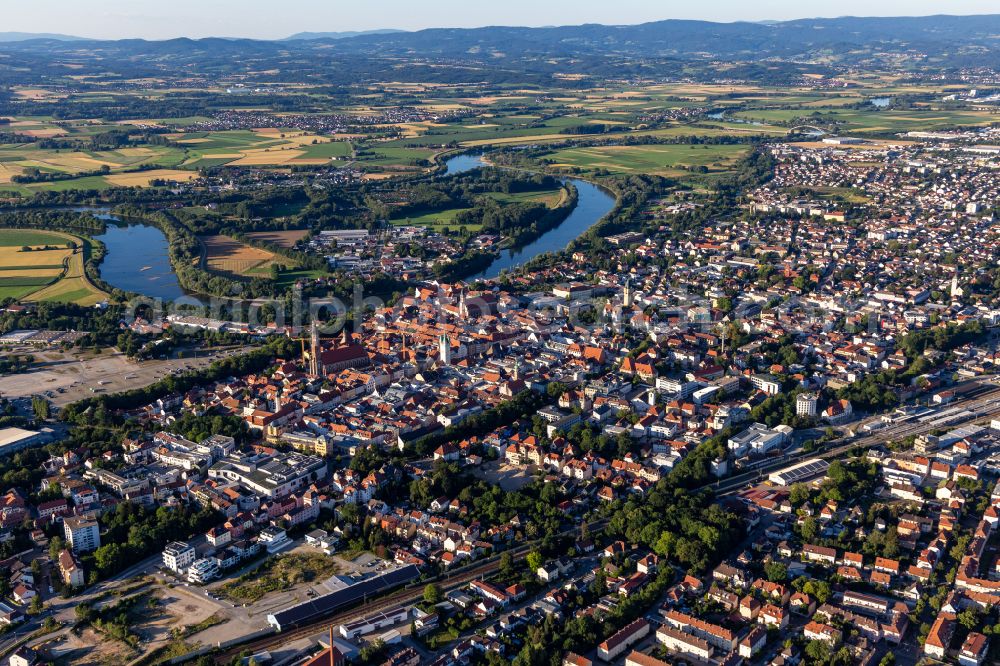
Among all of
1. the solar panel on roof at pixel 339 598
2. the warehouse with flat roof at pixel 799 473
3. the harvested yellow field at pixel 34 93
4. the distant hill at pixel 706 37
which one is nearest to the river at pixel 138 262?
the solar panel on roof at pixel 339 598

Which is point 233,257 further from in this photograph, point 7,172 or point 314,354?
point 7,172

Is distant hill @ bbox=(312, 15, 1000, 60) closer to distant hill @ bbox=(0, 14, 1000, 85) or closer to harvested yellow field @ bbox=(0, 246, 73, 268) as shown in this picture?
distant hill @ bbox=(0, 14, 1000, 85)

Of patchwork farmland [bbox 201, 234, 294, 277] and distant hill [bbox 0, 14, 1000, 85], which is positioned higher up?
distant hill [bbox 0, 14, 1000, 85]

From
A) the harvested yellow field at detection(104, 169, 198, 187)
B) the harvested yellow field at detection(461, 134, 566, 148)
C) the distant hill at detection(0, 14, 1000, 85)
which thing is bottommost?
the harvested yellow field at detection(104, 169, 198, 187)

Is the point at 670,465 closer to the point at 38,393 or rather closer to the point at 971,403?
the point at 971,403

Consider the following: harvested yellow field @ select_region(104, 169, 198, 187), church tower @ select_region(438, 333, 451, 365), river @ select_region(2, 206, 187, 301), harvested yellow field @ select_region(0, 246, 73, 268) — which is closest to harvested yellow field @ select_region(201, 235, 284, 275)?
river @ select_region(2, 206, 187, 301)

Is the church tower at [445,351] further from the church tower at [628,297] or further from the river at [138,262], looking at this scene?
the river at [138,262]

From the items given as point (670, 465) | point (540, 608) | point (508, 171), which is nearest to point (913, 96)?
point (508, 171)
